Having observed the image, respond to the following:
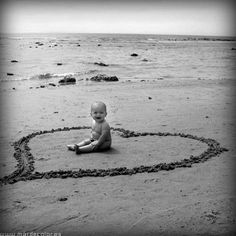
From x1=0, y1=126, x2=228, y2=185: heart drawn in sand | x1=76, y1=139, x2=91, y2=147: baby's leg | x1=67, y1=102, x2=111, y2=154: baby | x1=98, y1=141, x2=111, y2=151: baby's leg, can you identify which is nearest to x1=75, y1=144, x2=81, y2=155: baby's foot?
x1=67, y1=102, x2=111, y2=154: baby

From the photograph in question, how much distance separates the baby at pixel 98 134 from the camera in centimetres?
629

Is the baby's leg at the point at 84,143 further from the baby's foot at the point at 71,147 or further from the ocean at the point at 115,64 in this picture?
the ocean at the point at 115,64

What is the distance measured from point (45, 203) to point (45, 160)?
1.65m

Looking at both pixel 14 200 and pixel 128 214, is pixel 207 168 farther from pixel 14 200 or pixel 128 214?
pixel 14 200

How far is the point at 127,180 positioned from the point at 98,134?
5.22ft

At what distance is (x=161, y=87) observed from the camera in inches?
563

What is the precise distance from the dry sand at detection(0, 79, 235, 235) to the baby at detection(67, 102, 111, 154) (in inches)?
6.4

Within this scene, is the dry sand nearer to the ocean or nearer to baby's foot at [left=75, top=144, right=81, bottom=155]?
baby's foot at [left=75, top=144, right=81, bottom=155]

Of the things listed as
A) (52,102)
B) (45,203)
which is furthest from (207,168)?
(52,102)

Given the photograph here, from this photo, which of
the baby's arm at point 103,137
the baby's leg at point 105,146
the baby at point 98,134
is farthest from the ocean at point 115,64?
the baby's leg at point 105,146

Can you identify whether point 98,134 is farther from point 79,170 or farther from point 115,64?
point 115,64

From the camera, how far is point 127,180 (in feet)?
16.6

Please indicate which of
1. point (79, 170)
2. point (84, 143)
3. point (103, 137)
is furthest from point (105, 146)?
point (79, 170)

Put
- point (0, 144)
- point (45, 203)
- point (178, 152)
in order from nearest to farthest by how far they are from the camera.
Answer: point (45, 203) < point (178, 152) < point (0, 144)
